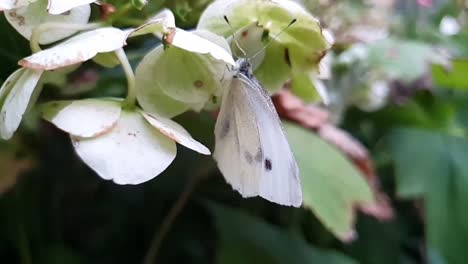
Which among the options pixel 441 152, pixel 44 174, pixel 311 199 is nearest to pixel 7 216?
pixel 44 174

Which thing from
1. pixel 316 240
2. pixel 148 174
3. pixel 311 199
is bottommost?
pixel 316 240

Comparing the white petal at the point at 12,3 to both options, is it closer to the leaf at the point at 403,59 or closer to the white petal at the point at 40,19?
the white petal at the point at 40,19

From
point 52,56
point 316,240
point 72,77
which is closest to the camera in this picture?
point 52,56

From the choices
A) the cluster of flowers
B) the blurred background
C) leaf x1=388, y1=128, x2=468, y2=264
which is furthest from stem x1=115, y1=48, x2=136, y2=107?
leaf x1=388, y1=128, x2=468, y2=264

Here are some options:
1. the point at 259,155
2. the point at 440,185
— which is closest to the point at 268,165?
the point at 259,155

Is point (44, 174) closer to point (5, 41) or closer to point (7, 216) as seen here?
point (7, 216)

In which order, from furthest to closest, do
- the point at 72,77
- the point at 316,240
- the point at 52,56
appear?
the point at 316,240, the point at 72,77, the point at 52,56

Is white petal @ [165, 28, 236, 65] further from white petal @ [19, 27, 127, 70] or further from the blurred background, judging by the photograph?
the blurred background
